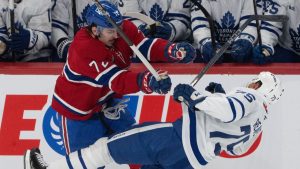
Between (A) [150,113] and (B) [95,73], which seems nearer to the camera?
(B) [95,73]

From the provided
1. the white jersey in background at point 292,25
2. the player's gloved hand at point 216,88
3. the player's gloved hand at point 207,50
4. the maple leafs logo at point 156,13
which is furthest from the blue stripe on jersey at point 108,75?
the white jersey in background at point 292,25

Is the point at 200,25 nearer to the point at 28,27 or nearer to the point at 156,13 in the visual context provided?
the point at 156,13

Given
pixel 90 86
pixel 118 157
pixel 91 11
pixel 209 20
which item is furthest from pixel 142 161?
pixel 209 20

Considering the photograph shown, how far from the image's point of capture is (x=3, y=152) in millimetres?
3688

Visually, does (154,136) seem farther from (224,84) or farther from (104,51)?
(224,84)

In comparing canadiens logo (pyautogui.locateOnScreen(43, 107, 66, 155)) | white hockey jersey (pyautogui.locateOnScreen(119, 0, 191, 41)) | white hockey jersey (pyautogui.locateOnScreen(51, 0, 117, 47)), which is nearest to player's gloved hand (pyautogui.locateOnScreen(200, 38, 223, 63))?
white hockey jersey (pyautogui.locateOnScreen(119, 0, 191, 41))

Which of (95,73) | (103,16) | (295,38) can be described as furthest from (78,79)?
(295,38)

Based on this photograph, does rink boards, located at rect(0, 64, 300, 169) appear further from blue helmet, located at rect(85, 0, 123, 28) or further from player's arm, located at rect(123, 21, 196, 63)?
blue helmet, located at rect(85, 0, 123, 28)

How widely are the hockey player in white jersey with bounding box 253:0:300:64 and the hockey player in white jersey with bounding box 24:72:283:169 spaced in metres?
0.73

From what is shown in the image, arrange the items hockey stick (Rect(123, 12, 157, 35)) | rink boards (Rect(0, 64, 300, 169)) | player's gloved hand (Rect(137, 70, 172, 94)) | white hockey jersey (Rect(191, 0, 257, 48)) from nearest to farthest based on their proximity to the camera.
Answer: player's gloved hand (Rect(137, 70, 172, 94)) < hockey stick (Rect(123, 12, 157, 35)) < rink boards (Rect(0, 64, 300, 169)) < white hockey jersey (Rect(191, 0, 257, 48))

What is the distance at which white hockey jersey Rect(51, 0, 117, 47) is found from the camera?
3.98 m

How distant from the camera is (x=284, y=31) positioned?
13.0 feet

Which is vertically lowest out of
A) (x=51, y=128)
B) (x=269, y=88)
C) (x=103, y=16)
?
(x=51, y=128)

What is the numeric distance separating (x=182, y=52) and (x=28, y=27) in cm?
111
